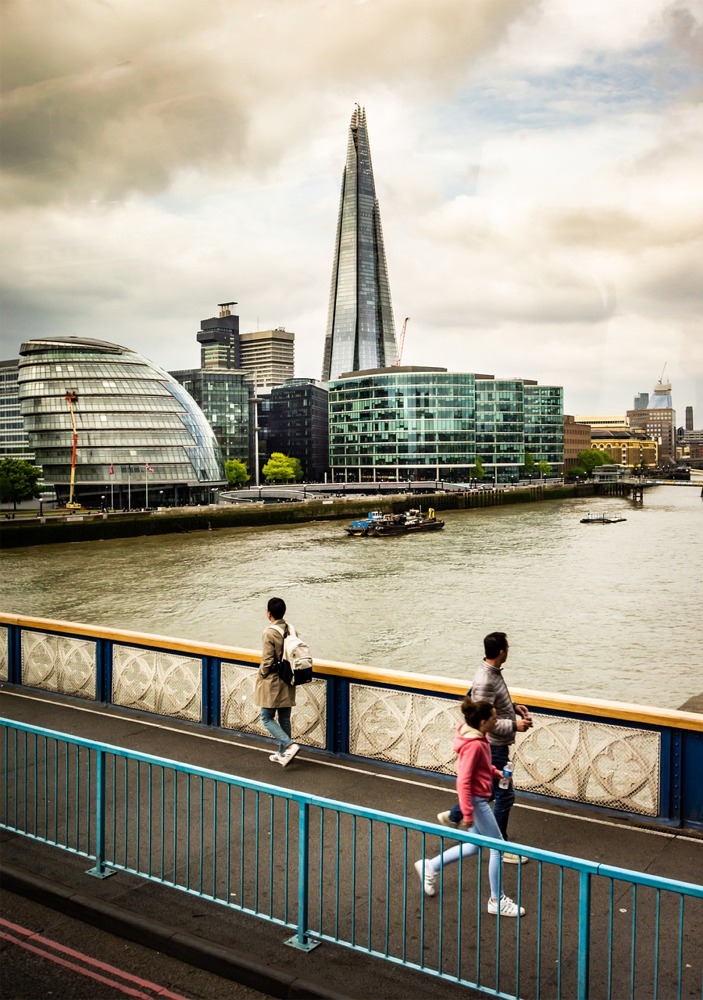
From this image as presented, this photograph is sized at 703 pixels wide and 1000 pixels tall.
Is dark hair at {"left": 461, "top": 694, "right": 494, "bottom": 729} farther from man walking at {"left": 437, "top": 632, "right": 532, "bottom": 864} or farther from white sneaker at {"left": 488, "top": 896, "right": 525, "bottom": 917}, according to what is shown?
white sneaker at {"left": 488, "top": 896, "right": 525, "bottom": 917}

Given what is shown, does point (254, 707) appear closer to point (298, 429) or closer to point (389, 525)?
point (389, 525)

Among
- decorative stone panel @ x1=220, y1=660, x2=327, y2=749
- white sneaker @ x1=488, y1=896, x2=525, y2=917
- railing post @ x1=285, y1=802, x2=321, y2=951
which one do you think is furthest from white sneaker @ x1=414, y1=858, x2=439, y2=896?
decorative stone panel @ x1=220, y1=660, x2=327, y2=749

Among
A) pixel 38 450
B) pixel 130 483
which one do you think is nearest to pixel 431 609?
pixel 130 483

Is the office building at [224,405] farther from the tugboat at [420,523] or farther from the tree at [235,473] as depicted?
the tugboat at [420,523]

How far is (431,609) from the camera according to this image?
30.7 metres

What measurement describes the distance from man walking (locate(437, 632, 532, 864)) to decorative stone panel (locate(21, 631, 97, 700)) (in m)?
4.18

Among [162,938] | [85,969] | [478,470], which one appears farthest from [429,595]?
[478,470]

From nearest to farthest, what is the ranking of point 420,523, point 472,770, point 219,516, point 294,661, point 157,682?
1. point 472,770
2. point 294,661
3. point 157,682
4. point 420,523
5. point 219,516

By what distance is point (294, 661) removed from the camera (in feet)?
19.2

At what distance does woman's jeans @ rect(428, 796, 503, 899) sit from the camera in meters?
3.69

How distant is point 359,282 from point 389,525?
135 metres

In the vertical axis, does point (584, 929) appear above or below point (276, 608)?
below

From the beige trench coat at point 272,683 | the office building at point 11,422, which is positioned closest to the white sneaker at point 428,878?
the beige trench coat at point 272,683

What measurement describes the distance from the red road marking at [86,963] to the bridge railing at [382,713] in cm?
263
